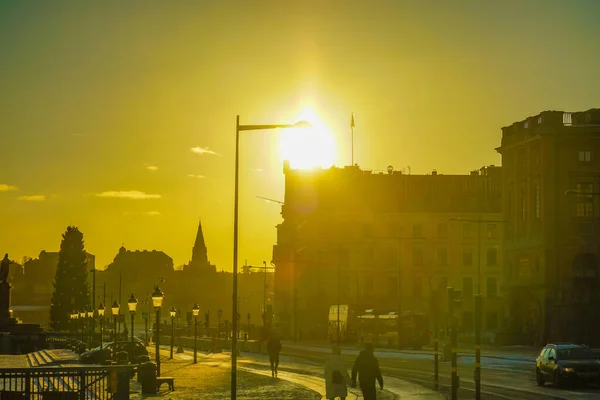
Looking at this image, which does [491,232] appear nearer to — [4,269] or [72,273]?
[72,273]

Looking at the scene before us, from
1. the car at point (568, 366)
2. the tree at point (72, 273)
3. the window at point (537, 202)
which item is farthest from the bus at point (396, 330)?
the tree at point (72, 273)

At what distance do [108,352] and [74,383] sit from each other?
29.1 m

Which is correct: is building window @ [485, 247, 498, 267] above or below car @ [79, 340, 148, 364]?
above

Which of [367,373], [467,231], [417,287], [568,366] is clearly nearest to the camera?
[367,373]

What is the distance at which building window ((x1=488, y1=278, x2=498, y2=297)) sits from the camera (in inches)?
5226

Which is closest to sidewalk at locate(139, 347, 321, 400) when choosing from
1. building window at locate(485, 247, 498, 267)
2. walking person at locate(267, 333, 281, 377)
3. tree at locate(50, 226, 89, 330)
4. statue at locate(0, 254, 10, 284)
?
walking person at locate(267, 333, 281, 377)

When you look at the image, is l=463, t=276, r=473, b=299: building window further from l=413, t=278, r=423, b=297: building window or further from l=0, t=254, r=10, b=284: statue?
l=0, t=254, r=10, b=284: statue

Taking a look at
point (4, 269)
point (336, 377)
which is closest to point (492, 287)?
point (4, 269)

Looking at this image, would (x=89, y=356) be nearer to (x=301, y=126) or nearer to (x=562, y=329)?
(x=301, y=126)

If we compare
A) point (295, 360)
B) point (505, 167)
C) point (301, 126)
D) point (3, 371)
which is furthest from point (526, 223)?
point (3, 371)

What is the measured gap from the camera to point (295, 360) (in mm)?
71438

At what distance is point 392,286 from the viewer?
13262cm

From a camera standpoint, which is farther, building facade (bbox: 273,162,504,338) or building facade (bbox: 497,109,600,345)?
building facade (bbox: 273,162,504,338)

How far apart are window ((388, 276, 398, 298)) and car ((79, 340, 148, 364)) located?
74.0 m
